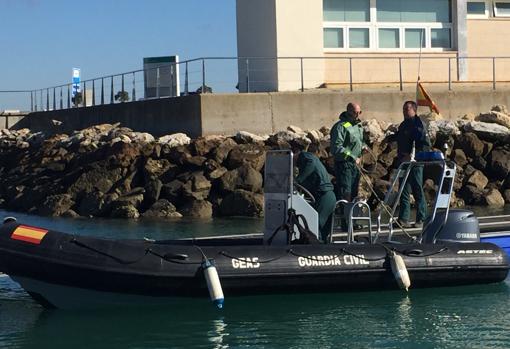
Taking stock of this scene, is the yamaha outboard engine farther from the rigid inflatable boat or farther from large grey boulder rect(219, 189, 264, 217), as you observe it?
large grey boulder rect(219, 189, 264, 217)

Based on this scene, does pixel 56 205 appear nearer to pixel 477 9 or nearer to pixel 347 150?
pixel 347 150

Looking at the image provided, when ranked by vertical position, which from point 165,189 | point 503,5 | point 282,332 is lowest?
point 282,332

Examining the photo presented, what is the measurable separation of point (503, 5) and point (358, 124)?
16551 mm

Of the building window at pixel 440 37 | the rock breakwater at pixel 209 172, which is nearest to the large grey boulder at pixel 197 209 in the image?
the rock breakwater at pixel 209 172


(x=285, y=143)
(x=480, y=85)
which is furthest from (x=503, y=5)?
(x=285, y=143)

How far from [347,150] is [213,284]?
2942 millimetres

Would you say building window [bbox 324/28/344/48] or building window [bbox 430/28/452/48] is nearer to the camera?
building window [bbox 324/28/344/48]

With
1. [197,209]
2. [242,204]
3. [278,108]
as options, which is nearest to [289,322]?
[242,204]

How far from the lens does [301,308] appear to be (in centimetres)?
1000

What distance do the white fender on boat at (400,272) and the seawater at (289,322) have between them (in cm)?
21

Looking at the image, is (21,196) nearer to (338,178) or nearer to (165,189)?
(165,189)

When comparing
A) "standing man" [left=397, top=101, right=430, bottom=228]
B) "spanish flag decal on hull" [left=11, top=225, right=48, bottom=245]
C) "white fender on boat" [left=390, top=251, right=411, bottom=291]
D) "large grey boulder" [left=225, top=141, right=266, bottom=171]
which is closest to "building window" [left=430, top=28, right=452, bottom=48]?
"large grey boulder" [left=225, top=141, right=266, bottom=171]

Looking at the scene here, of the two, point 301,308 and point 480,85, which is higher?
point 480,85

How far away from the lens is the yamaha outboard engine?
10781 mm
